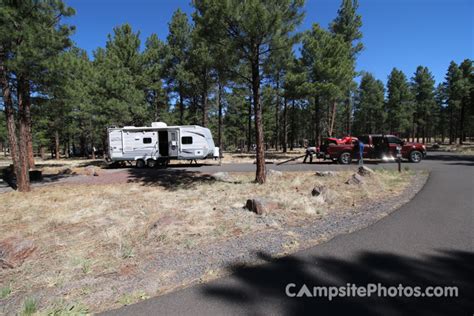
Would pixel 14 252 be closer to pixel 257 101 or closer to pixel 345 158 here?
pixel 257 101

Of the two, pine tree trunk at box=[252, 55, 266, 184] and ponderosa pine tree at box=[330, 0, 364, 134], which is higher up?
ponderosa pine tree at box=[330, 0, 364, 134]

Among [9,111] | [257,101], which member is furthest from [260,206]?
[9,111]

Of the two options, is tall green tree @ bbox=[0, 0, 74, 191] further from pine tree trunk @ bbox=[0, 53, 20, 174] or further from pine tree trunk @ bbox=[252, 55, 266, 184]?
pine tree trunk @ bbox=[252, 55, 266, 184]

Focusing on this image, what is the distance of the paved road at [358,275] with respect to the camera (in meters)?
2.82

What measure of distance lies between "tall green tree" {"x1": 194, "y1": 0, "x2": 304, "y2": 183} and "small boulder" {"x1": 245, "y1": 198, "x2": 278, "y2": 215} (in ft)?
13.4

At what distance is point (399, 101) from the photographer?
41594 mm

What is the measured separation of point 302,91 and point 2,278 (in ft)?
67.3

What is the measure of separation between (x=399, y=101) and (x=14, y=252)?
4763cm

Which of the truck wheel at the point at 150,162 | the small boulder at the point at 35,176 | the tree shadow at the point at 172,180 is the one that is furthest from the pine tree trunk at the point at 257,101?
the small boulder at the point at 35,176

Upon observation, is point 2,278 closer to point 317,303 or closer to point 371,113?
point 317,303

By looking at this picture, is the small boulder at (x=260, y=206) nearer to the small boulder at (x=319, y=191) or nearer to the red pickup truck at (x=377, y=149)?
the small boulder at (x=319, y=191)

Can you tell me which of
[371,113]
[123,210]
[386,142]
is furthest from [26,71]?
[371,113]

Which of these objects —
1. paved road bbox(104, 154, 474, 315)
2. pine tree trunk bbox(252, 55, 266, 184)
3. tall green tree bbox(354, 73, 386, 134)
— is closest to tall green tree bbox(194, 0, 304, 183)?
pine tree trunk bbox(252, 55, 266, 184)

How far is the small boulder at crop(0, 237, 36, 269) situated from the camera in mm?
4688
